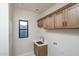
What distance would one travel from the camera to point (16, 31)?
11.5 ft

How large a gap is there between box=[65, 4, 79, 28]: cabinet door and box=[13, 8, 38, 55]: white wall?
2282 mm

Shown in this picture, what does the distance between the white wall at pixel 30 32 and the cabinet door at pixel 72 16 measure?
228cm

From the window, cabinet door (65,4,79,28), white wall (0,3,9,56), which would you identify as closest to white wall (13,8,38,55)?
the window

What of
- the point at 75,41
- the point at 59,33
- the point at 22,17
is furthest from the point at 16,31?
the point at 75,41

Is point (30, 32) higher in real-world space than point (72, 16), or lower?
lower

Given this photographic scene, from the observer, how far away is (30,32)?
386 centimetres

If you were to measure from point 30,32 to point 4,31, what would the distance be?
5.24 feet

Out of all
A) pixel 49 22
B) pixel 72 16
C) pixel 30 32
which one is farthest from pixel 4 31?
pixel 72 16

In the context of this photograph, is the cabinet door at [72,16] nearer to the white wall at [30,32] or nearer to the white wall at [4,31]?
the white wall at [4,31]

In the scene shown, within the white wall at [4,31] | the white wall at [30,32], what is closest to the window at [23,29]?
the white wall at [30,32]

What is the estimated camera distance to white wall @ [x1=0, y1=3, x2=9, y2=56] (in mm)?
2316

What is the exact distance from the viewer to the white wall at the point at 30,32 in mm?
3512

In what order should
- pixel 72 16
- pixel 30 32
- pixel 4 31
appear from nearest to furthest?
pixel 72 16
pixel 4 31
pixel 30 32

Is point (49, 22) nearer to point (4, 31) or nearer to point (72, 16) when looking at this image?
point (72, 16)
